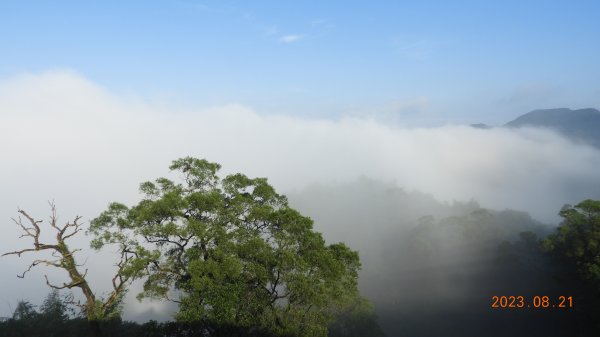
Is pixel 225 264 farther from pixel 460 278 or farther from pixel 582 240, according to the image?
pixel 460 278

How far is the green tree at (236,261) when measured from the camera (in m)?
21.4

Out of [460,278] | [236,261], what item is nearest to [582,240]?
[236,261]

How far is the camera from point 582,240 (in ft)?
137

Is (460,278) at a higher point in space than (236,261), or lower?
lower

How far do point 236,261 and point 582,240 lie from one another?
3956 centimetres

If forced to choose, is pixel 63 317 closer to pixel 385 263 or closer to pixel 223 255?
pixel 223 255

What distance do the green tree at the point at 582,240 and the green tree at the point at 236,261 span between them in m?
30.2

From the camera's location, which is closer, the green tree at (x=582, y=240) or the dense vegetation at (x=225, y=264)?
the dense vegetation at (x=225, y=264)

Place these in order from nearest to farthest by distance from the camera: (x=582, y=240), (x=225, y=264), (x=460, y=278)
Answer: (x=225, y=264) → (x=582, y=240) → (x=460, y=278)

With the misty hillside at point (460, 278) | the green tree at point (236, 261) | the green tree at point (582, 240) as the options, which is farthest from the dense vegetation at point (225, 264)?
the misty hillside at point (460, 278)

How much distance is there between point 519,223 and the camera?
124125mm

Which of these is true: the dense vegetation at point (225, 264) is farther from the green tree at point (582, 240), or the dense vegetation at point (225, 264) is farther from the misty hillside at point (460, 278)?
the misty hillside at point (460, 278)

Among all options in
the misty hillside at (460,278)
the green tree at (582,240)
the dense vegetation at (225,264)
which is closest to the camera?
the dense vegetation at (225,264)

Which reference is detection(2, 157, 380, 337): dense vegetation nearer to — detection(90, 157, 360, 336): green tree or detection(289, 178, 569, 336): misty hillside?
detection(90, 157, 360, 336): green tree
